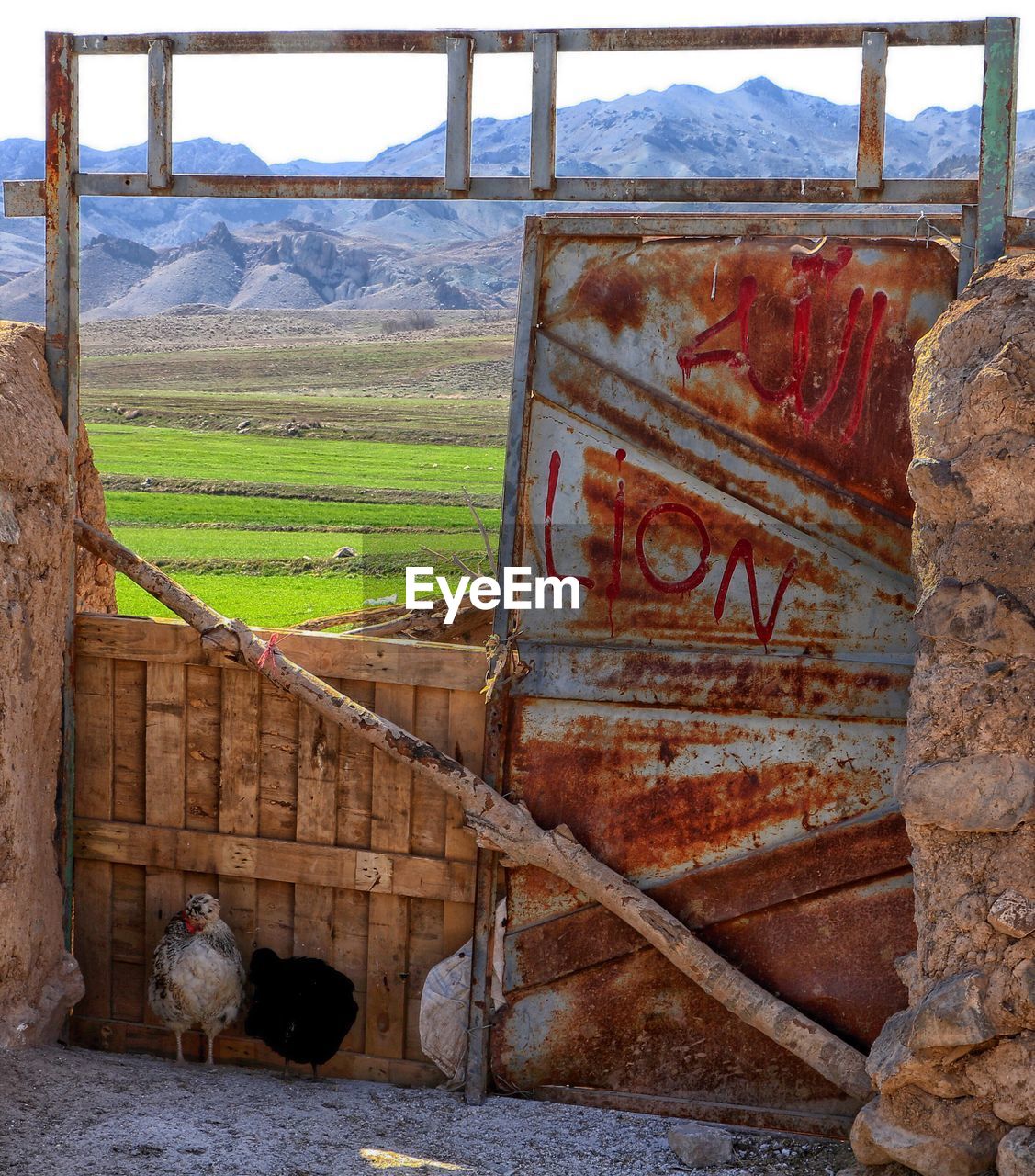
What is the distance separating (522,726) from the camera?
5.59 metres

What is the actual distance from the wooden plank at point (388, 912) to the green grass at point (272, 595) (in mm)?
8260

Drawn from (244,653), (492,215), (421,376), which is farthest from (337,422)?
(492,215)

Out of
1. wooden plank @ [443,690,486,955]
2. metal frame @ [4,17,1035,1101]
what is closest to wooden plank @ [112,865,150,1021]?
metal frame @ [4,17,1035,1101]

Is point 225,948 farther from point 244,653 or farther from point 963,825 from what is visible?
point 963,825

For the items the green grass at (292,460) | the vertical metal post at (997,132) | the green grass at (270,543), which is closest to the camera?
the vertical metal post at (997,132)

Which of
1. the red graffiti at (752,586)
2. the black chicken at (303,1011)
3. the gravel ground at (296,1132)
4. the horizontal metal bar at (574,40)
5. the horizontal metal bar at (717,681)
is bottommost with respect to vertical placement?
the gravel ground at (296,1132)

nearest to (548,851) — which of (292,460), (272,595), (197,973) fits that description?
(197,973)

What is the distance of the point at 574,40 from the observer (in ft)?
17.7

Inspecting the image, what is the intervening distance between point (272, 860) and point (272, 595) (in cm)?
1109

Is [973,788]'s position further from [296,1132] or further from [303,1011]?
[303,1011]

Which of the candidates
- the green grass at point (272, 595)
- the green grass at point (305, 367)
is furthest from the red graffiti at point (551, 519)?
the green grass at point (305, 367)

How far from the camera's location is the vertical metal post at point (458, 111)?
5465 mm

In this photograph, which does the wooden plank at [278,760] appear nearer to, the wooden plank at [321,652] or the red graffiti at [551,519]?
the wooden plank at [321,652]

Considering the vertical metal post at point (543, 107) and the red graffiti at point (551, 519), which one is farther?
the red graffiti at point (551, 519)
